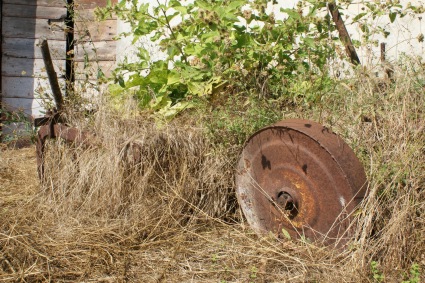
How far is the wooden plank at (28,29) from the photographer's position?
25.5ft

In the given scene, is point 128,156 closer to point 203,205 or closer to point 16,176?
point 203,205

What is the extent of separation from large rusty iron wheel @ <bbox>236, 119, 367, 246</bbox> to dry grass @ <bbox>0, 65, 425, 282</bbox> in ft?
0.33

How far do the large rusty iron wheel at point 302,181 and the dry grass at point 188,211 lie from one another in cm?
10

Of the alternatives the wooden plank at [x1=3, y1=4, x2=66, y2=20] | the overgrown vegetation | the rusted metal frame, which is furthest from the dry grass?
the wooden plank at [x1=3, y1=4, x2=66, y2=20]

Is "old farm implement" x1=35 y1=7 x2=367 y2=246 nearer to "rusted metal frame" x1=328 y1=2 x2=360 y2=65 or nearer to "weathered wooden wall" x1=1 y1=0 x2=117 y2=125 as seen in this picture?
"rusted metal frame" x1=328 y1=2 x2=360 y2=65

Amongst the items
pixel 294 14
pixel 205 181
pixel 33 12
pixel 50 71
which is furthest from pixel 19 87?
pixel 294 14

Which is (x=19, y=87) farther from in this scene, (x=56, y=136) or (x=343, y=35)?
(x=343, y=35)

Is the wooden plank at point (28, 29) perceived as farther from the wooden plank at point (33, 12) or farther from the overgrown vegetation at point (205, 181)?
the overgrown vegetation at point (205, 181)

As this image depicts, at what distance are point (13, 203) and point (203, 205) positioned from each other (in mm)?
1443

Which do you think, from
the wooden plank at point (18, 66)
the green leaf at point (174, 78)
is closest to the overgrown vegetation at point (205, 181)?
the green leaf at point (174, 78)

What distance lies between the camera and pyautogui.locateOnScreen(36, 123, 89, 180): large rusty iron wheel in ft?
13.8

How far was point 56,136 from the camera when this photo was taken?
4.34 meters

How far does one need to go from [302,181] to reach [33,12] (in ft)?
18.8

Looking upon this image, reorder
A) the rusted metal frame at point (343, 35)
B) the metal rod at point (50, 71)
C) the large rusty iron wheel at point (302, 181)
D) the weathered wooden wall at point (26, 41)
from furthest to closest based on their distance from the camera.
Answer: the weathered wooden wall at point (26, 41) → the rusted metal frame at point (343, 35) → the metal rod at point (50, 71) → the large rusty iron wheel at point (302, 181)
